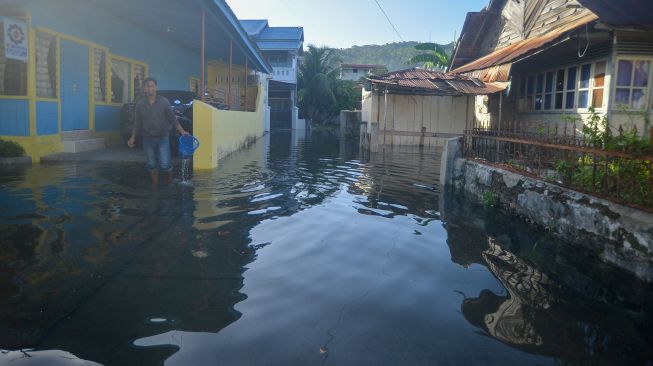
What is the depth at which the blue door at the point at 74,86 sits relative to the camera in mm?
12500

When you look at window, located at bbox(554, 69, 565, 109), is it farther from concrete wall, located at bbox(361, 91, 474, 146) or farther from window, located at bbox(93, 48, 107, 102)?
window, located at bbox(93, 48, 107, 102)

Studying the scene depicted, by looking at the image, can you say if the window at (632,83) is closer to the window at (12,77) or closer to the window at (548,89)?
the window at (548,89)

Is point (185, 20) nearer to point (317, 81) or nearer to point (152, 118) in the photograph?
point (152, 118)

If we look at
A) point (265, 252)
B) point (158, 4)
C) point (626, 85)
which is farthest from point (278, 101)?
point (265, 252)

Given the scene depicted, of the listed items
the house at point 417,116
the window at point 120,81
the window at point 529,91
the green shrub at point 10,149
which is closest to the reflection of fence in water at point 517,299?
the green shrub at point 10,149

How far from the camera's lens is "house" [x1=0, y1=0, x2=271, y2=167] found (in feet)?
35.7

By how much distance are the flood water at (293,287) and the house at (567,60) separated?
12.9 ft

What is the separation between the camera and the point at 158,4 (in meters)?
13.0

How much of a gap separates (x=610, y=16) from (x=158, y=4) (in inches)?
430

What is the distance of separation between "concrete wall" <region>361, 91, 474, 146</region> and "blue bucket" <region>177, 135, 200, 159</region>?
11077mm

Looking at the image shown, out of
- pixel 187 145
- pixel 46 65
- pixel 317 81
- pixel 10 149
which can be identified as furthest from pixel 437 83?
pixel 317 81

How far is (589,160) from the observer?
646 cm

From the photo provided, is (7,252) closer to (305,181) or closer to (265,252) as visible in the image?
(265,252)

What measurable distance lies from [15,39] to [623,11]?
44.9ft
